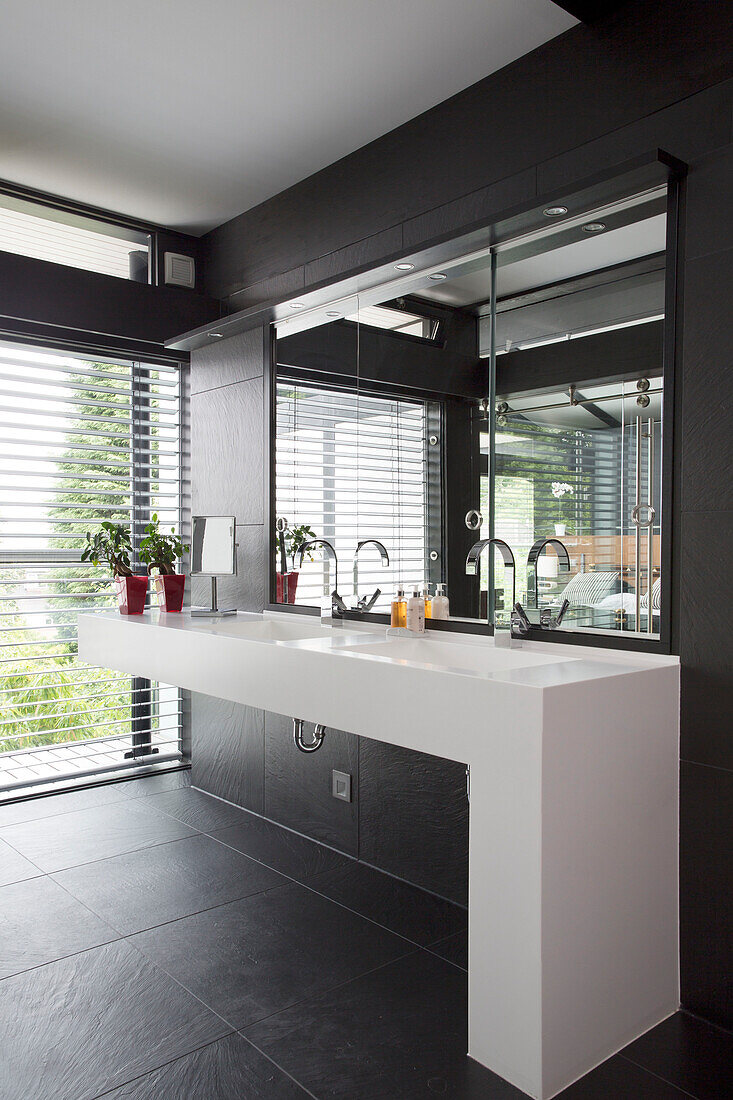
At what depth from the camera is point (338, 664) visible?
1983mm

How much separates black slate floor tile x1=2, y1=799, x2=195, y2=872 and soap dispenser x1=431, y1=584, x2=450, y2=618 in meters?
1.33

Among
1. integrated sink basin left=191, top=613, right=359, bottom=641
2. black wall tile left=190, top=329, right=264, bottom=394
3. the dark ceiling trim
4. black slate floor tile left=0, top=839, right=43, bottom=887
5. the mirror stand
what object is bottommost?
black slate floor tile left=0, top=839, right=43, bottom=887

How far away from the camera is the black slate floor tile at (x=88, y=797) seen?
3.19m

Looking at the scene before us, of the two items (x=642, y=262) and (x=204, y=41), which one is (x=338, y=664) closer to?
(x=642, y=262)

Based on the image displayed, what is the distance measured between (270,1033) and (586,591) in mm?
1260

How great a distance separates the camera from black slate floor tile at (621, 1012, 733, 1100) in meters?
1.60

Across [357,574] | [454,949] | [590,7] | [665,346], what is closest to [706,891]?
[454,949]

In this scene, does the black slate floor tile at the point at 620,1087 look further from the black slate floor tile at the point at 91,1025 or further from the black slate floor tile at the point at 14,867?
the black slate floor tile at the point at 14,867

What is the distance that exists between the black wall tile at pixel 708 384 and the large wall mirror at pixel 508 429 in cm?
7

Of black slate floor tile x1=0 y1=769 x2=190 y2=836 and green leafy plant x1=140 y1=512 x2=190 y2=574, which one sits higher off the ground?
green leafy plant x1=140 y1=512 x2=190 y2=574

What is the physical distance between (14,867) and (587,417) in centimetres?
230

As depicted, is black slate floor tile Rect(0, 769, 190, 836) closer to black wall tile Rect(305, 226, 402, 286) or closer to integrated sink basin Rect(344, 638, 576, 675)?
integrated sink basin Rect(344, 638, 576, 675)

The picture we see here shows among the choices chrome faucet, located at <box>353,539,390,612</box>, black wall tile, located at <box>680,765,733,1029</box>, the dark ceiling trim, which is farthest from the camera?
chrome faucet, located at <box>353,539,390,612</box>

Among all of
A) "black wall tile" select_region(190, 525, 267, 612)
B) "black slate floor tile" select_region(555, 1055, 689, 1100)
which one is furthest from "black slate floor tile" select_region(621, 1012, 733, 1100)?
"black wall tile" select_region(190, 525, 267, 612)
